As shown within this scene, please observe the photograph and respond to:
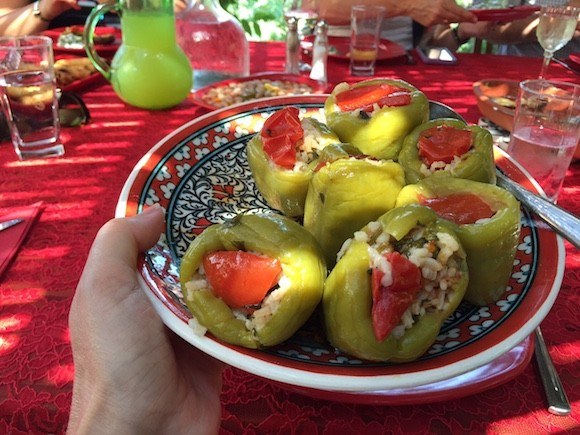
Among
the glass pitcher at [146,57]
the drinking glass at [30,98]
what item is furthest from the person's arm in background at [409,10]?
the drinking glass at [30,98]

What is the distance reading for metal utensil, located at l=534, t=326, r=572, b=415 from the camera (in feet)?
2.37

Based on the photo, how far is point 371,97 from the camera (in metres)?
1.12

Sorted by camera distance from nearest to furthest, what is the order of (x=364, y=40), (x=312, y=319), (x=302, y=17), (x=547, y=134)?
(x=312, y=319)
(x=547, y=134)
(x=364, y=40)
(x=302, y=17)

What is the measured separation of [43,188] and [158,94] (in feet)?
1.89

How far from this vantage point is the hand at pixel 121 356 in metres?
0.69

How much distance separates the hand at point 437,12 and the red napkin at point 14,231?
2.17 metres

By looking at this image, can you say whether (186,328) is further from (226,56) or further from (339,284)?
(226,56)

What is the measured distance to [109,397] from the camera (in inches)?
27.2

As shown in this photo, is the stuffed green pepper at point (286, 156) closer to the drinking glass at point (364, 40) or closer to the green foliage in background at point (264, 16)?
the drinking glass at point (364, 40)

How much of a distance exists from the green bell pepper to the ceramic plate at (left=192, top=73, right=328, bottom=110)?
2.10ft

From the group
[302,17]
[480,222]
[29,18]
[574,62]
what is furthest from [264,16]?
[480,222]

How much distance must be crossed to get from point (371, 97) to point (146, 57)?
0.91 metres

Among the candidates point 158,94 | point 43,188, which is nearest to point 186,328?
point 43,188

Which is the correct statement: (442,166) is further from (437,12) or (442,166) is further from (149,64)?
(437,12)
